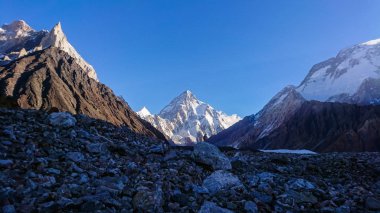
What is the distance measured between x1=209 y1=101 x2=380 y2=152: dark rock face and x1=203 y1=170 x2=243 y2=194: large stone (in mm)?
130044

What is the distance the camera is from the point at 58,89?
13538cm

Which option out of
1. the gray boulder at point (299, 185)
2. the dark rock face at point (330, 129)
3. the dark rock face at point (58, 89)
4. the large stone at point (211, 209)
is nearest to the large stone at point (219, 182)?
the large stone at point (211, 209)

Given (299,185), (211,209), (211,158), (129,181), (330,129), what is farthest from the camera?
(330,129)

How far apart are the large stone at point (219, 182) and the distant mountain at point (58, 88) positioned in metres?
103

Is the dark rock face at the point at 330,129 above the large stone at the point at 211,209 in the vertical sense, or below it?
above

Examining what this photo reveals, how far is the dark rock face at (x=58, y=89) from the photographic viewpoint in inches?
4899

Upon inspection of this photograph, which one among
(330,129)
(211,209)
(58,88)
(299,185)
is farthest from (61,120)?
(330,129)

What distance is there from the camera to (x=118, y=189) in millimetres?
8273

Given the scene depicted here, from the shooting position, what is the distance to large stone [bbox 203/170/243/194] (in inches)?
399

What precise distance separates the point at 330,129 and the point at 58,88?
117 m

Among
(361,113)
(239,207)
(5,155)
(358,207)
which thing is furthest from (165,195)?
(361,113)

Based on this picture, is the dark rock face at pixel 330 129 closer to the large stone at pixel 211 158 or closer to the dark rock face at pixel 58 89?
the dark rock face at pixel 58 89

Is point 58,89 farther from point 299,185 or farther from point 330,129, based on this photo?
point 299,185

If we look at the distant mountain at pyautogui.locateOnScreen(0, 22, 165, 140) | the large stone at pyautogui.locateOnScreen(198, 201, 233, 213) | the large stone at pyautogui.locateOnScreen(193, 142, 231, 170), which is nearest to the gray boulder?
the large stone at pyautogui.locateOnScreen(193, 142, 231, 170)
